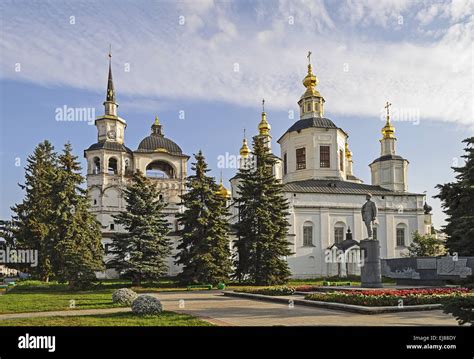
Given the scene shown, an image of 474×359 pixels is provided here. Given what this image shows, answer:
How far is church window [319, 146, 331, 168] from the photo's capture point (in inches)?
1852

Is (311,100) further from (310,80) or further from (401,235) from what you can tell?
Answer: (401,235)

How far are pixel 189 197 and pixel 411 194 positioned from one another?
25.4 meters

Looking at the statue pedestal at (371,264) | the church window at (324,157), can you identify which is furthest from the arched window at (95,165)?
the statue pedestal at (371,264)

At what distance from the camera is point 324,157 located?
47.2 meters

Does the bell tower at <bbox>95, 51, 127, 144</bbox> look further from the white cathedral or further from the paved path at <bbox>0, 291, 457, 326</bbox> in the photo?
the paved path at <bbox>0, 291, 457, 326</bbox>

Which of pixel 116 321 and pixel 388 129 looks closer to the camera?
pixel 116 321

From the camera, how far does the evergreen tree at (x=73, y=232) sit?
1024 inches

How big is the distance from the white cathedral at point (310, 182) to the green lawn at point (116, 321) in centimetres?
A: 2260

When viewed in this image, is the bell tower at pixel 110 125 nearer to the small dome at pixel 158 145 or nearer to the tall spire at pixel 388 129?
the small dome at pixel 158 145

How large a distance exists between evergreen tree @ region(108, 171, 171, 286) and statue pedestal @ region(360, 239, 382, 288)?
45.8ft

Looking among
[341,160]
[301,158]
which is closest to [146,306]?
[301,158]

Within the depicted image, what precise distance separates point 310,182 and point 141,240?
20699 mm

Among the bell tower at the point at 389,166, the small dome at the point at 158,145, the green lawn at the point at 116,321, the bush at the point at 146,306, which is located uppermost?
the small dome at the point at 158,145

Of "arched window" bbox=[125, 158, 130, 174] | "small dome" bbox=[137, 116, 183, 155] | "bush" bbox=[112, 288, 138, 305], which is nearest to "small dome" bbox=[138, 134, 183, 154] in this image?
"small dome" bbox=[137, 116, 183, 155]
